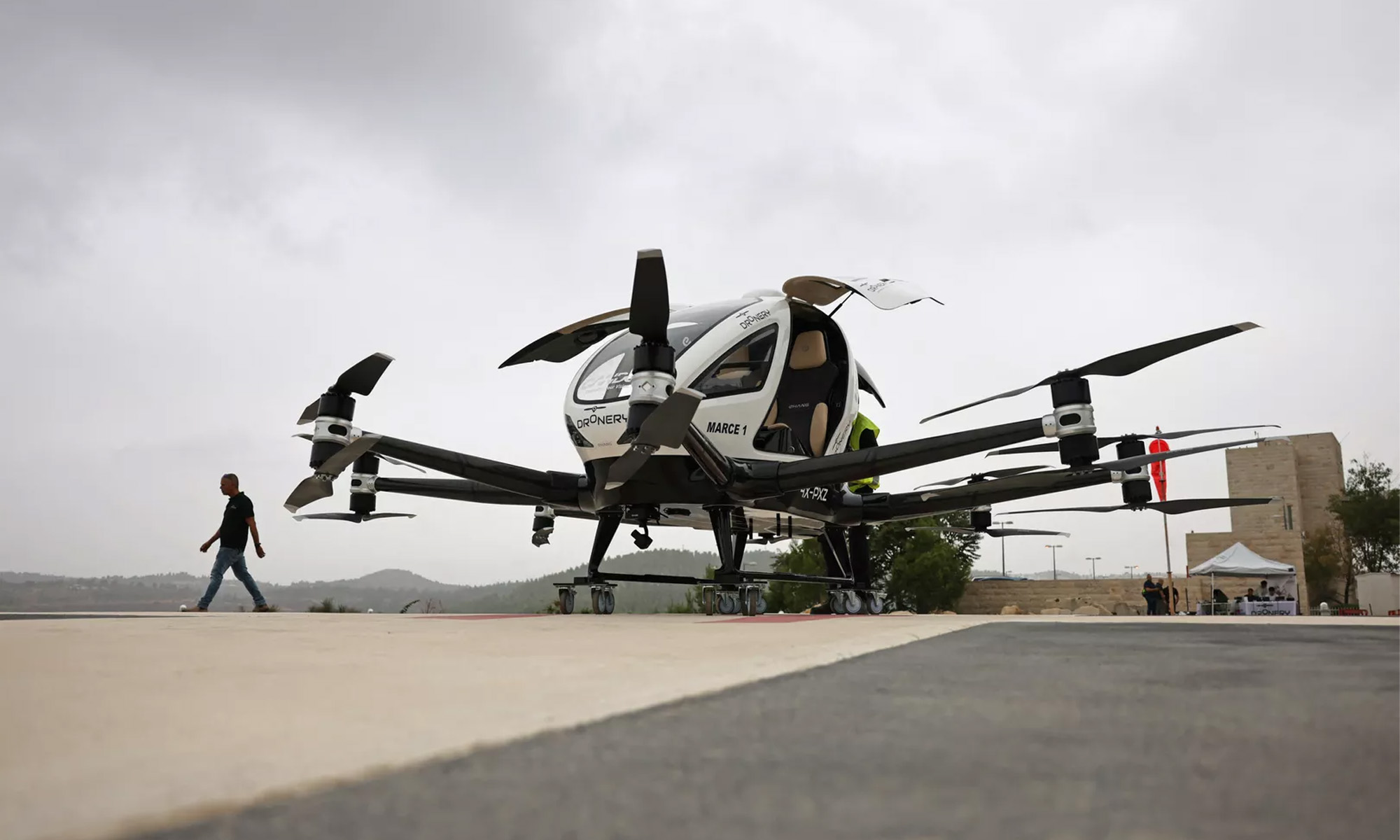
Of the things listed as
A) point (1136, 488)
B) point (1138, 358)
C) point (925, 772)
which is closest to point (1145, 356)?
point (1138, 358)

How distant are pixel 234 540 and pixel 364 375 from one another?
4074mm

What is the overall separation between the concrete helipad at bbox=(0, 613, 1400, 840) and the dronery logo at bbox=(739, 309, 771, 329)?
543 cm

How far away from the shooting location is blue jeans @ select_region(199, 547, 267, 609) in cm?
879

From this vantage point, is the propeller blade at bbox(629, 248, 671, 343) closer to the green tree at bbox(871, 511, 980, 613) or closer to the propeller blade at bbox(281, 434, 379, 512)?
the propeller blade at bbox(281, 434, 379, 512)

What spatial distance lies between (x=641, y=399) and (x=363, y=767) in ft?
15.0

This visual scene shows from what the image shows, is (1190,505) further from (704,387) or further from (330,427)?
(330,427)

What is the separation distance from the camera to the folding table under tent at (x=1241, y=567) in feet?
67.7

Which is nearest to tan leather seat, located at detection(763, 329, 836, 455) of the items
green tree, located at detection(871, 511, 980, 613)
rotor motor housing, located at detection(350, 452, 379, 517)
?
rotor motor housing, located at detection(350, 452, 379, 517)

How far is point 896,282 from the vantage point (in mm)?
7520

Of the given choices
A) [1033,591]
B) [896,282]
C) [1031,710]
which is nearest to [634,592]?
[896,282]

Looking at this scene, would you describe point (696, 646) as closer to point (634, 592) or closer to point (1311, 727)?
point (1311, 727)

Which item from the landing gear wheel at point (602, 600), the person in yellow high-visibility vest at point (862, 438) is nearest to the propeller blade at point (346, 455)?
the landing gear wheel at point (602, 600)

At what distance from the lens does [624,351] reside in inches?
298

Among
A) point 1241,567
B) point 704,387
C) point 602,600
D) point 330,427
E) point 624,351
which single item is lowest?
point 1241,567
